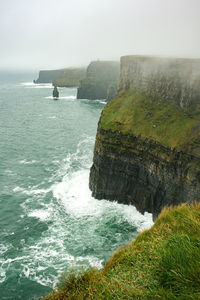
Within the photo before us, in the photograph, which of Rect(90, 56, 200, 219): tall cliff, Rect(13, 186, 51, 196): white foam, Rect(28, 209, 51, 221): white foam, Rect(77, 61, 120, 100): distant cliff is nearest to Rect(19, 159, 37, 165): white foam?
Rect(13, 186, 51, 196): white foam

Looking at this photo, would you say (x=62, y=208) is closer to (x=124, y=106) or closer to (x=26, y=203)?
(x=26, y=203)

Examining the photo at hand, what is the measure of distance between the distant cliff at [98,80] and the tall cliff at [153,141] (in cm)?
10563

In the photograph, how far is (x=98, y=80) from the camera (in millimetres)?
148000

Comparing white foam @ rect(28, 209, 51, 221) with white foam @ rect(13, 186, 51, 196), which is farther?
white foam @ rect(13, 186, 51, 196)

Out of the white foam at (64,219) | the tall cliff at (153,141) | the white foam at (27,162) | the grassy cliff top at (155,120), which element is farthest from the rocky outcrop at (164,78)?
the white foam at (27,162)

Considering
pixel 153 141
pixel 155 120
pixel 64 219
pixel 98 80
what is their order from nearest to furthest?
1. pixel 153 141
2. pixel 64 219
3. pixel 155 120
4. pixel 98 80

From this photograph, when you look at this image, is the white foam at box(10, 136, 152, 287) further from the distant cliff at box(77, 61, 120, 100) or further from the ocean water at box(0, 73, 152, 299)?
the distant cliff at box(77, 61, 120, 100)

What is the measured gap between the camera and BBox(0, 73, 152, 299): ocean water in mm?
24547

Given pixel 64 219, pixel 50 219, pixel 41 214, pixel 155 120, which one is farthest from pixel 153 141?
pixel 41 214

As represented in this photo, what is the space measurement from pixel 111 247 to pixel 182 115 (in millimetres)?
18106

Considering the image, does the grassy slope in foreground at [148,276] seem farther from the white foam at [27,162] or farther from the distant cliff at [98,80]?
the distant cliff at [98,80]

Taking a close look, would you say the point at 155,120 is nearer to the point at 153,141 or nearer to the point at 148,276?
the point at 153,141

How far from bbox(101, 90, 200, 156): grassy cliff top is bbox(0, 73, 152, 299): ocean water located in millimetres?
10300

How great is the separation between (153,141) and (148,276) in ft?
83.4
